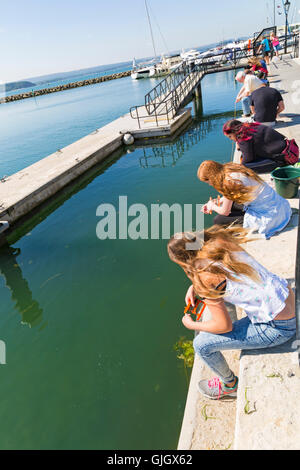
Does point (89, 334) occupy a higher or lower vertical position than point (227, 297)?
lower

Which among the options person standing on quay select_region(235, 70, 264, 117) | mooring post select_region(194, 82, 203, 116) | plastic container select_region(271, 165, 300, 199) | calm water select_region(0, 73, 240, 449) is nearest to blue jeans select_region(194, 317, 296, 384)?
calm water select_region(0, 73, 240, 449)

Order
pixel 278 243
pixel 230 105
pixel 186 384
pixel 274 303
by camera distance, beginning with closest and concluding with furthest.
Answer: pixel 274 303, pixel 186 384, pixel 278 243, pixel 230 105

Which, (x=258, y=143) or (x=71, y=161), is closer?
(x=258, y=143)

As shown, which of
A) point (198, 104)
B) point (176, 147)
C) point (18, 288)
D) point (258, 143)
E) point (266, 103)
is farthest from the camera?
point (198, 104)

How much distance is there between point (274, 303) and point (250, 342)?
39 cm

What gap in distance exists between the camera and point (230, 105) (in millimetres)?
17344

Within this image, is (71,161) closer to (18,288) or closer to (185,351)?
(18,288)

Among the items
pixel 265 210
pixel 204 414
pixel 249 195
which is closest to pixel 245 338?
pixel 204 414

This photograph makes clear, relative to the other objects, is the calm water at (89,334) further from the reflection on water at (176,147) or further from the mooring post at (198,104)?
the mooring post at (198,104)

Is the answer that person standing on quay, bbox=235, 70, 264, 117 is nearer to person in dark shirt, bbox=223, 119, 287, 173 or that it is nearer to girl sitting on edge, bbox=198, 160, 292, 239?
person in dark shirt, bbox=223, 119, 287, 173

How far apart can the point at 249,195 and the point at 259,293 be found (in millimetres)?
1555

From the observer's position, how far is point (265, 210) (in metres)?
3.66
